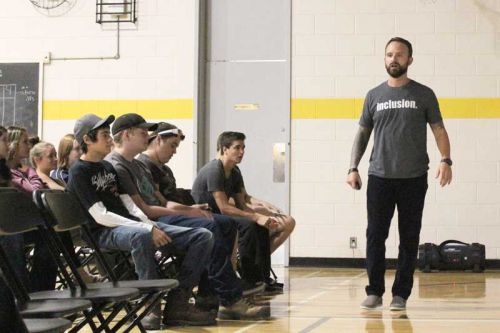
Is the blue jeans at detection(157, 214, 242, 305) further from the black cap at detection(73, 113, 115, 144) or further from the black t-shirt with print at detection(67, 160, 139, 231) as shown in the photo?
the black cap at detection(73, 113, 115, 144)

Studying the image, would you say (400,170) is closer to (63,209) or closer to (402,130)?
(402,130)

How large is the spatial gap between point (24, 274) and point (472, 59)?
754 centimetres

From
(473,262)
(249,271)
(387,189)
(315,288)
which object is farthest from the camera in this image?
(473,262)

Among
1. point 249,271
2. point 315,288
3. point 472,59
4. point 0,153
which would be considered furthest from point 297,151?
point 0,153

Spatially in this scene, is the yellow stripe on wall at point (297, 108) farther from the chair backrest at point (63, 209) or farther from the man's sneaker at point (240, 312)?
the chair backrest at point (63, 209)

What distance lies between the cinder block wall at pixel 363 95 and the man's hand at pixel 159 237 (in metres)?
5.56

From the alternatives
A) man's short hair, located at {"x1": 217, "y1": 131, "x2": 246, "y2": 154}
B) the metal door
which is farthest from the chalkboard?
man's short hair, located at {"x1": 217, "y1": 131, "x2": 246, "y2": 154}

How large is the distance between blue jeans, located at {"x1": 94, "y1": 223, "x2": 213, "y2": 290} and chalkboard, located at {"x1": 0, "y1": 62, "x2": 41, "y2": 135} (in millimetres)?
5921

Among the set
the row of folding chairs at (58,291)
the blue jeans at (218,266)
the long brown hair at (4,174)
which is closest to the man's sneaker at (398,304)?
the blue jeans at (218,266)

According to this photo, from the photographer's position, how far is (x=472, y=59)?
1005cm

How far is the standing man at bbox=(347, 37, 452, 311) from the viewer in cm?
580

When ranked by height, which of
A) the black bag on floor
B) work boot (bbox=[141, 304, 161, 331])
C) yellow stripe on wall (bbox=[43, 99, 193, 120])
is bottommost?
the black bag on floor

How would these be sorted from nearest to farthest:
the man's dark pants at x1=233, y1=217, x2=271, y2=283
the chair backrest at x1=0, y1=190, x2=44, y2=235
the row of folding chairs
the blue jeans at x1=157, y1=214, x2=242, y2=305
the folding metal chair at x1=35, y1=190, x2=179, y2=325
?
1. the row of folding chairs
2. the chair backrest at x1=0, y1=190, x2=44, y2=235
3. the folding metal chair at x1=35, y1=190, x2=179, y2=325
4. the blue jeans at x1=157, y1=214, x2=242, y2=305
5. the man's dark pants at x1=233, y1=217, x2=271, y2=283

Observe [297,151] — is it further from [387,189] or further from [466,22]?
[387,189]
